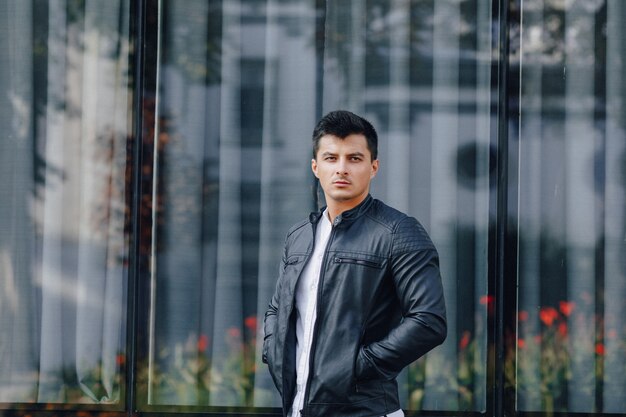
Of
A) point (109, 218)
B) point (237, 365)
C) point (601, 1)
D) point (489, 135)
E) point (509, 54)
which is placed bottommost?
point (237, 365)

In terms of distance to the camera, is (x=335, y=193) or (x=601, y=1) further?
(x=601, y=1)

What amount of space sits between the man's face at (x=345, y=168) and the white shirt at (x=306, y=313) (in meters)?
0.16

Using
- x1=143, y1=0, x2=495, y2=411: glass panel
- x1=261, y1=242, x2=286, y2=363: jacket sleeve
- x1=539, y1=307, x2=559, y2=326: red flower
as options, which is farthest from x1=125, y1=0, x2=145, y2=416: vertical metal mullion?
x1=539, y1=307, x2=559, y2=326: red flower

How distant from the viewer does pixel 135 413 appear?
197 inches

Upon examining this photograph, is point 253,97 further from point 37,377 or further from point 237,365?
point 37,377

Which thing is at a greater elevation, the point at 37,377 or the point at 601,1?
the point at 601,1

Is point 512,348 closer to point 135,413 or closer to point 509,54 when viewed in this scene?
point 509,54

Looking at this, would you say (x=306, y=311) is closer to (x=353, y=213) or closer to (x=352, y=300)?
(x=352, y=300)

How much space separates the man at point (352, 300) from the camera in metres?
2.92

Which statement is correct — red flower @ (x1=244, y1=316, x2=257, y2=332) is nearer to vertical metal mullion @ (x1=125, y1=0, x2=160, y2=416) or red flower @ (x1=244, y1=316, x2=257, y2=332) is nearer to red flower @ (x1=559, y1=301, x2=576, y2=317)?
vertical metal mullion @ (x1=125, y1=0, x2=160, y2=416)

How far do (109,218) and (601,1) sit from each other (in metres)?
3.49

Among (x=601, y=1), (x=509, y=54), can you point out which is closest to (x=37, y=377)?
(x=509, y=54)

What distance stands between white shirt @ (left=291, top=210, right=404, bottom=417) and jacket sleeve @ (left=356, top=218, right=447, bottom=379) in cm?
22

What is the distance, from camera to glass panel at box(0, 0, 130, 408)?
5039 millimetres
